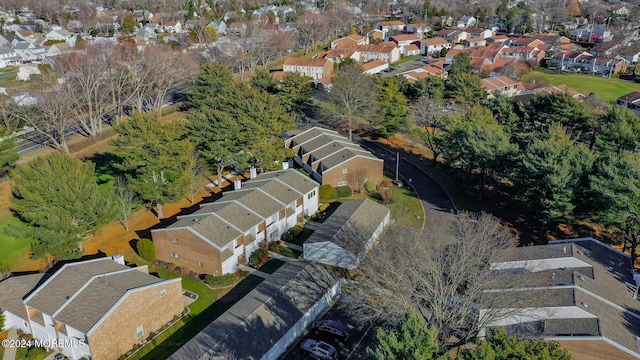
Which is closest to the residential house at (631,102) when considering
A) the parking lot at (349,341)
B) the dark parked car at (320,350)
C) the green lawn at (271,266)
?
the green lawn at (271,266)

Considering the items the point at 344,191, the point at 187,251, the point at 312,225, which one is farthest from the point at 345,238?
the point at 344,191

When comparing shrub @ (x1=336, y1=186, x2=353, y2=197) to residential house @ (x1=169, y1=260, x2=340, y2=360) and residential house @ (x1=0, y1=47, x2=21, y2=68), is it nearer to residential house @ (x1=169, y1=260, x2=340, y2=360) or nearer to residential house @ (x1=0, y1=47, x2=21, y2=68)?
residential house @ (x1=169, y1=260, x2=340, y2=360)

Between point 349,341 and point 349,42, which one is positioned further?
point 349,42

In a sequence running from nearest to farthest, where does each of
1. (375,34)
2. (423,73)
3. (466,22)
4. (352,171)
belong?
(352,171) < (423,73) < (375,34) < (466,22)

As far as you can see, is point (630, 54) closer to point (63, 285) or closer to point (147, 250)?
point (147, 250)

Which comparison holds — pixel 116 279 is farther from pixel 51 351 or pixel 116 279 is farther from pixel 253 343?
pixel 253 343

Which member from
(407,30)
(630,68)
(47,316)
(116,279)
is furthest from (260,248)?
(407,30)

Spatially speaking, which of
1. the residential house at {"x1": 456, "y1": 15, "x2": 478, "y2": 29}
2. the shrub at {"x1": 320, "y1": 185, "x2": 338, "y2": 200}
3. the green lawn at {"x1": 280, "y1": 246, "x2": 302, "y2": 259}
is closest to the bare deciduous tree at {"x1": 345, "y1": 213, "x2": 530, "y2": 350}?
the green lawn at {"x1": 280, "y1": 246, "x2": 302, "y2": 259}
